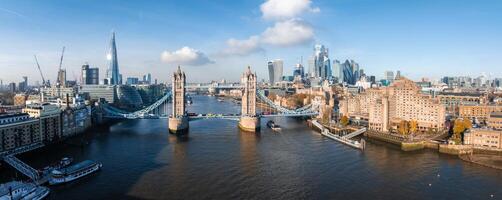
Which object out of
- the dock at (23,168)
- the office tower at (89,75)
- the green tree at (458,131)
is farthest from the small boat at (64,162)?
the office tower at (89,75)

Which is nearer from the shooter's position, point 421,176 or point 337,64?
point 421,176

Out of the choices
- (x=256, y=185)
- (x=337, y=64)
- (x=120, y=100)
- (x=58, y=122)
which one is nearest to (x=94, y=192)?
(x=256, y=185)

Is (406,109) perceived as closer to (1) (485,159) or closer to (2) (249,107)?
(1) (485,159)

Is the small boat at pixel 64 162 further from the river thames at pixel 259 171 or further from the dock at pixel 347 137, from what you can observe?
the dock at pixel 347 137

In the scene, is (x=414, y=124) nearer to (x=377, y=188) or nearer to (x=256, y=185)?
(x=377, y=188)

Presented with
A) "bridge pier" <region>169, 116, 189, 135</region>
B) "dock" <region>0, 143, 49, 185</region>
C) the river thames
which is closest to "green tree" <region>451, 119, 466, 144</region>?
the river thames

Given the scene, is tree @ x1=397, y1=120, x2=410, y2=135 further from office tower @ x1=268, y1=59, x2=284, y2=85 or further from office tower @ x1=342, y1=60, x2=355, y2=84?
office tower @ x1=268, y1=59, x2=284, y2=85

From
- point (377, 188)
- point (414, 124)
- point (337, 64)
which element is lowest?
point (377, 188)
